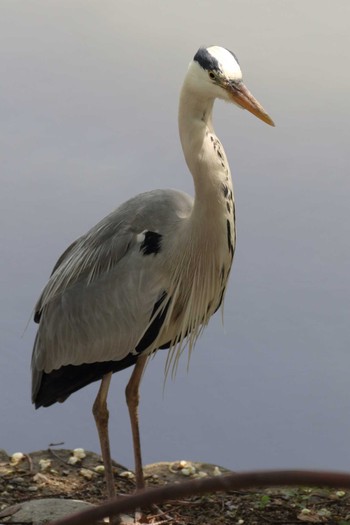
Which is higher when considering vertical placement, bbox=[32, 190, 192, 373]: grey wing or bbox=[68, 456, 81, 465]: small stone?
bbox=[32, 190, 192, 373]: grey wing

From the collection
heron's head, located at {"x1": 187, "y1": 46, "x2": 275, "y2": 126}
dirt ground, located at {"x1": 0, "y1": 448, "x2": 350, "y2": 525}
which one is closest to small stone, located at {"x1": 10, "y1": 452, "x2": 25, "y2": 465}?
dirt ground, located at {"x1": 0, "y1": 448, "x2": 350, "y2": 525}

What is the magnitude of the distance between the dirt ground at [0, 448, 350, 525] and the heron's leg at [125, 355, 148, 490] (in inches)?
10.2

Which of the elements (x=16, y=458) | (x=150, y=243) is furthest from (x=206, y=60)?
(x=16, y=458)

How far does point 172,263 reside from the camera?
4406 mm

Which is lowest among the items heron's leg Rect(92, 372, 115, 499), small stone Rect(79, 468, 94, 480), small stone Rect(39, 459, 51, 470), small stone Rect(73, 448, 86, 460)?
small stone Rect(79, 468, 94, 480)

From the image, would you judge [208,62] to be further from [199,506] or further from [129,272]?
[199,506]

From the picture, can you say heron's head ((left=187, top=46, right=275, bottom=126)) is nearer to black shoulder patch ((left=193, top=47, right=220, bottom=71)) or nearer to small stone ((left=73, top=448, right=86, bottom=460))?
black shoulder patch ((left=193, top=47, right=220, bottom=71))

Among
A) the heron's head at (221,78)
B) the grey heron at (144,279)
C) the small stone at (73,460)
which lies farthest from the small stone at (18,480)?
the heron's head at (221,78)

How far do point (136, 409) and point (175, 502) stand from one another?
2.18ft

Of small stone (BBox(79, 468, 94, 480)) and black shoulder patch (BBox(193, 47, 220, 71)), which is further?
small stone (BBox(79, 468, 94, 480))

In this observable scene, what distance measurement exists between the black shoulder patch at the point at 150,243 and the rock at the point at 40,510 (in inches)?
52.5

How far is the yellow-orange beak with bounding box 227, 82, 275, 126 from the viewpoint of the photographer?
12.5 ft

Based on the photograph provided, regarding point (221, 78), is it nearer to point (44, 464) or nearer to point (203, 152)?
point (203, 152)

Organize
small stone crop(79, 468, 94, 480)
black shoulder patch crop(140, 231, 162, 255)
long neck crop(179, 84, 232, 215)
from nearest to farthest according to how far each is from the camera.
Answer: long neck crop(179, 84, 232, 215) < black shoulder patch crop(140, 231, 162, 255) < small stone crop(79, 468, 94, 480)
